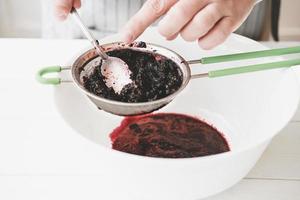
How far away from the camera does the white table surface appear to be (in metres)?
0.69

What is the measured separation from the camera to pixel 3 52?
101 centimetres

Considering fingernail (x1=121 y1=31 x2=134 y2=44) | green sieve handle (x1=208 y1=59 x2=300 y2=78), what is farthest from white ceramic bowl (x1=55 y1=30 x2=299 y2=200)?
fingernail (x1=121 y1=31 x2=134 y2=44)

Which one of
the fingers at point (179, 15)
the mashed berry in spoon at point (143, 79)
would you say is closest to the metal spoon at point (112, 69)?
the mashed berry in spoon at point (143, 79)

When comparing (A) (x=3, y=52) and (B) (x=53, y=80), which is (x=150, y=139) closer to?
(B) (x=53, y=80)

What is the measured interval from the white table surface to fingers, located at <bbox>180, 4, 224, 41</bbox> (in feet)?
0.74

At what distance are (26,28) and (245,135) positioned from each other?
1.27 metres

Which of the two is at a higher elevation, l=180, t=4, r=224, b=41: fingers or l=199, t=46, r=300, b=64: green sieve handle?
l=180, t=4, r=224, b=41: fingers

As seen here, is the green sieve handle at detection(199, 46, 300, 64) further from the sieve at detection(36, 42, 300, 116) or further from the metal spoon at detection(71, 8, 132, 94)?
the metal spoon at detection(71, 8, 132, 94)

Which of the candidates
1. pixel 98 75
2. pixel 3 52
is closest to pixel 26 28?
pixel 3 52

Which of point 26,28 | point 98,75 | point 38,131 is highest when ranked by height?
point 98,75

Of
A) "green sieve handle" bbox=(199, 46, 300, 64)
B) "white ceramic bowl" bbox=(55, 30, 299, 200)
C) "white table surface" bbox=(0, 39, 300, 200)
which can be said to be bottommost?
"white table surface" bbox=(0, 39, 300, 200)

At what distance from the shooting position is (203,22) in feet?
2.28

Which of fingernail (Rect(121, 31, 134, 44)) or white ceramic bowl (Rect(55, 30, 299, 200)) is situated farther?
fingernail (Rect(121, 31, 134, 44))

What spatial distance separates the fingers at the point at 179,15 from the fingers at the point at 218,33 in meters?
0.04
